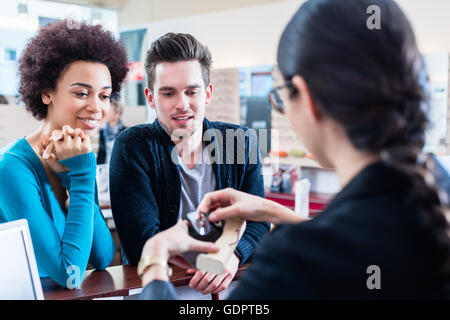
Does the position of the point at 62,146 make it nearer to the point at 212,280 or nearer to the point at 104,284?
the point at 104,284

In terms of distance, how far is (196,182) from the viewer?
138 centimetres

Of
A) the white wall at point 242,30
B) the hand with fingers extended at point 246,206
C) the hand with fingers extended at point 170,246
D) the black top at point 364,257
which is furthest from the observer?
the white wall at point 242,30

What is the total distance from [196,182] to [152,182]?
0.50ft

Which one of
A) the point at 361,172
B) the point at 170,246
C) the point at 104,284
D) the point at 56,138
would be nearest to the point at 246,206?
the point at 170,246

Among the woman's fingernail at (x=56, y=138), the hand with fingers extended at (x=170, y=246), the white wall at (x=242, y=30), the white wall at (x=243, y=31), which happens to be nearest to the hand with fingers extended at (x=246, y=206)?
the hand with fingers extended at (x=170, y=246)

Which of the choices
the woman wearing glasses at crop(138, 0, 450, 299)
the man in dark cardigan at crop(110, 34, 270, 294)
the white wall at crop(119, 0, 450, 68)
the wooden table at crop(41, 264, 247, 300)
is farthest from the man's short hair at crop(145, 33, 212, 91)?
the white wall at crop(119, 0, 450, 68)

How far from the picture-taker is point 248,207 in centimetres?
89

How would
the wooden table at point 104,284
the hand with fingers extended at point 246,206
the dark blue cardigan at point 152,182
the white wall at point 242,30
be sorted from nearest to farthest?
the hand with fingers extended at point 246,206, the wooden table at point 104,284, the dark blue cardigan at point 152,182, the white wall at point 242,30

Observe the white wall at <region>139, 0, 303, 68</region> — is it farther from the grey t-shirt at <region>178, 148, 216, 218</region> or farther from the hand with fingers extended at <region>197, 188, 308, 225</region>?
the hand with fingers extended at <region>197, 188, 308, 225</region>

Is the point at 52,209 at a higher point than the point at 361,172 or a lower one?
lower

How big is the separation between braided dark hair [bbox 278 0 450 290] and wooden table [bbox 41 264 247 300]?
717 millimetres

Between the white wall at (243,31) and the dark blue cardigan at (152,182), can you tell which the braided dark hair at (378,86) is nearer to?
the dark blue cardigan at (152,182)

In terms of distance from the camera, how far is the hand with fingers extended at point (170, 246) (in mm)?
690

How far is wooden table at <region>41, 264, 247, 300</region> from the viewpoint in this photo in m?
1.02
